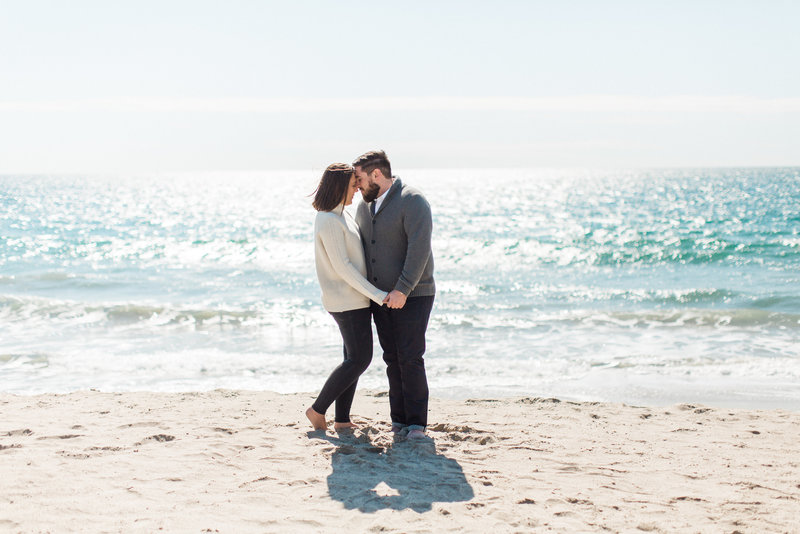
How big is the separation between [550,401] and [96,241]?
87.8 feet

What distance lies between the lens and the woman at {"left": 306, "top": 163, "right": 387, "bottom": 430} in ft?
15.4

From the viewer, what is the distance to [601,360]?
9.28 metres

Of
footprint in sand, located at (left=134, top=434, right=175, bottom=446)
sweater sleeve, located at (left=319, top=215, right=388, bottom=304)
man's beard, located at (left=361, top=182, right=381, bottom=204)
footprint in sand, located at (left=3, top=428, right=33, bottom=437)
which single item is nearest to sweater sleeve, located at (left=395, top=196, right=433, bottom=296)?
sweater sleeve, located at (left=319, top=215, right=388, bottom=304)

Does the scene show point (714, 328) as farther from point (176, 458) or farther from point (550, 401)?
point (176, 458)

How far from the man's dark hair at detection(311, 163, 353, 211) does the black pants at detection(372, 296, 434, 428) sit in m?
0.79

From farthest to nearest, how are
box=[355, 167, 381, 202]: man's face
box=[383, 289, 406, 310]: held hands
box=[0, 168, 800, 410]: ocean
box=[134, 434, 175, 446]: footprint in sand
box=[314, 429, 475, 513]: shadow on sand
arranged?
box=[0, 168, 800, 410]: ocean
box=[134, 434, 175, 446]: footprint in sand
box=[355, 167, 381, 202]: man's face
box=[383, 289, 406, 310]: held hands
box=[314, 429, 475, 513]: shadow on sand

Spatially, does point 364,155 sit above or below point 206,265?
above

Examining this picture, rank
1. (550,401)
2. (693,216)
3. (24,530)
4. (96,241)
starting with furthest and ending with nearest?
(693,216), (96,241), (550,401), (24,530)

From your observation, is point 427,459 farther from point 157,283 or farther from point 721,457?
point 157,283

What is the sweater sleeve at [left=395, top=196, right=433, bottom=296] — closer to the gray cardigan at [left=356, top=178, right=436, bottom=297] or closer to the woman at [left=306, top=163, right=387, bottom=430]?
the gray cardigan at [left=356, top=178, right=436, bottom=297]

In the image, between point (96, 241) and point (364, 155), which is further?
point (96, 241)

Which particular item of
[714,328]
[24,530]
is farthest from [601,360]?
[24,530]

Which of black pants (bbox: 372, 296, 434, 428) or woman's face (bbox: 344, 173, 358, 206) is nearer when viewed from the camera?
woman's face (bbox: 344, 173, 358, 206)

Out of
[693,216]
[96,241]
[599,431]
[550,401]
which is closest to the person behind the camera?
[599,431]
